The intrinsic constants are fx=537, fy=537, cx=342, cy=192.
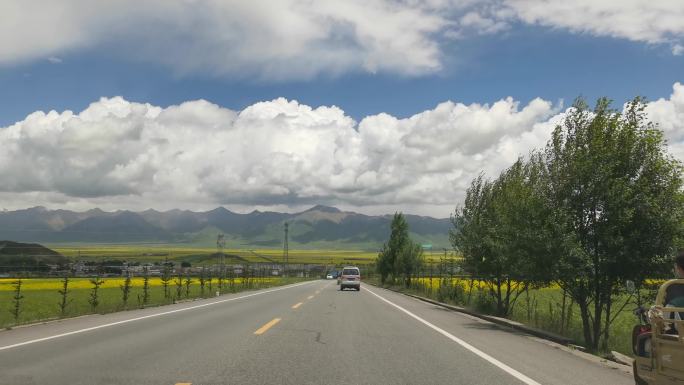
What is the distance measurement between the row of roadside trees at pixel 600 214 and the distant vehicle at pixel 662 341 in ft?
21.5

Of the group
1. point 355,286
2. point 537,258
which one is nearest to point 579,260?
point 537,258

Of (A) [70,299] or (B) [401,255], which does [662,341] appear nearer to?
(A) [70,299]

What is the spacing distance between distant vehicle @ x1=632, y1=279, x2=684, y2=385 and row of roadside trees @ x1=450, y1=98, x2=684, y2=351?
657cm

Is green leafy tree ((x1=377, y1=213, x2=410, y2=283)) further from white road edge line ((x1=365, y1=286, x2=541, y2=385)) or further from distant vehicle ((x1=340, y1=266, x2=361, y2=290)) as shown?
white road edge line ((x1=365, y1=286, x2=541, y2=385))

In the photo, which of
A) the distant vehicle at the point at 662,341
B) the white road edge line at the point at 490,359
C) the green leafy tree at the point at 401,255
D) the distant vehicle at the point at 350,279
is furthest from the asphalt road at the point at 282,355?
the green leafy tree at the point at 401,255

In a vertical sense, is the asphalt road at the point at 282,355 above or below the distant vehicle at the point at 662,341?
below

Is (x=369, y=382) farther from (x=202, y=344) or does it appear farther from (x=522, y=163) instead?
(x=522, y=163)

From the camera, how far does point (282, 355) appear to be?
938 centimetres

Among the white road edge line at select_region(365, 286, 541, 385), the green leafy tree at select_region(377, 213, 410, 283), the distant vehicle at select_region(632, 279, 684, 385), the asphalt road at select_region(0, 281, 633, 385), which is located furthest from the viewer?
the green leafy tree at select_region(377, 213, 410, 283)

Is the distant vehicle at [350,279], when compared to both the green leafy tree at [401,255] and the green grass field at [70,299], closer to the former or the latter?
the green grass field at [70,299]

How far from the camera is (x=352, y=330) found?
13.7 metres

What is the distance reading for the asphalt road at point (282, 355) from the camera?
763 centimetres

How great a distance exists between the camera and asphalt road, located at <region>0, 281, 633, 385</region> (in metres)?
7.63

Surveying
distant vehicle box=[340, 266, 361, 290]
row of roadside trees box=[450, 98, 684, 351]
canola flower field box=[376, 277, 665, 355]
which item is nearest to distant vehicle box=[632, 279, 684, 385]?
canola flower field box=[376, 277, 665, 355]
